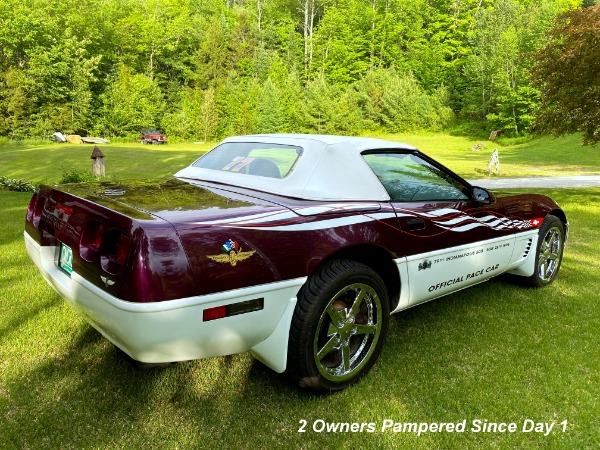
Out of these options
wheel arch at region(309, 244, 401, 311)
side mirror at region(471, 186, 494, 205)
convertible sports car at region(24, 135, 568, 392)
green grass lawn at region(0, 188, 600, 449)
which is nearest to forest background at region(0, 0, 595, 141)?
side mirror at region(471, 186, 494, 205)

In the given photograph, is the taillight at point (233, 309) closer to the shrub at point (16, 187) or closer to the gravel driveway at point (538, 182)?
the shrub at point (16, 187)

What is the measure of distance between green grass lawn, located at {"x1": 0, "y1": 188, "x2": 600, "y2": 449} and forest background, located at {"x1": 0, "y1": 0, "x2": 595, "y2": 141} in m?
38.2

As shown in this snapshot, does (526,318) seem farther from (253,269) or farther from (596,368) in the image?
(253,269)

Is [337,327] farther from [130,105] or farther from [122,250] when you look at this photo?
[130,105]

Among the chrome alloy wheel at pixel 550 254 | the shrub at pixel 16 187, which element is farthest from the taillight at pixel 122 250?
the shrub at pixel 16 187

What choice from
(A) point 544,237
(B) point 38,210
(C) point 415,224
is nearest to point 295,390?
(C) point 415,224

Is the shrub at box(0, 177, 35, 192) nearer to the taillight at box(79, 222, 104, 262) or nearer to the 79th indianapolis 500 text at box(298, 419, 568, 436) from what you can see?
the taillight at box(79, 222, 104, 262)

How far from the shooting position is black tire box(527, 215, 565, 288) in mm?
4332

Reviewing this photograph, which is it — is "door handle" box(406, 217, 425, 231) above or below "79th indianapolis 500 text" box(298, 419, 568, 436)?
above

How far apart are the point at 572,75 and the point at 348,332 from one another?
9.53 m

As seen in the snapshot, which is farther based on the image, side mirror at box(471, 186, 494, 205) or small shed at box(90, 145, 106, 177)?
small shed at box(90, 145, 106, 177)

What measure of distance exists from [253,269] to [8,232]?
19.1 ft

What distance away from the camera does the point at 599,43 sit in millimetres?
8594

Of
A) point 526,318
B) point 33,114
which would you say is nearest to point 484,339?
point 526,318
